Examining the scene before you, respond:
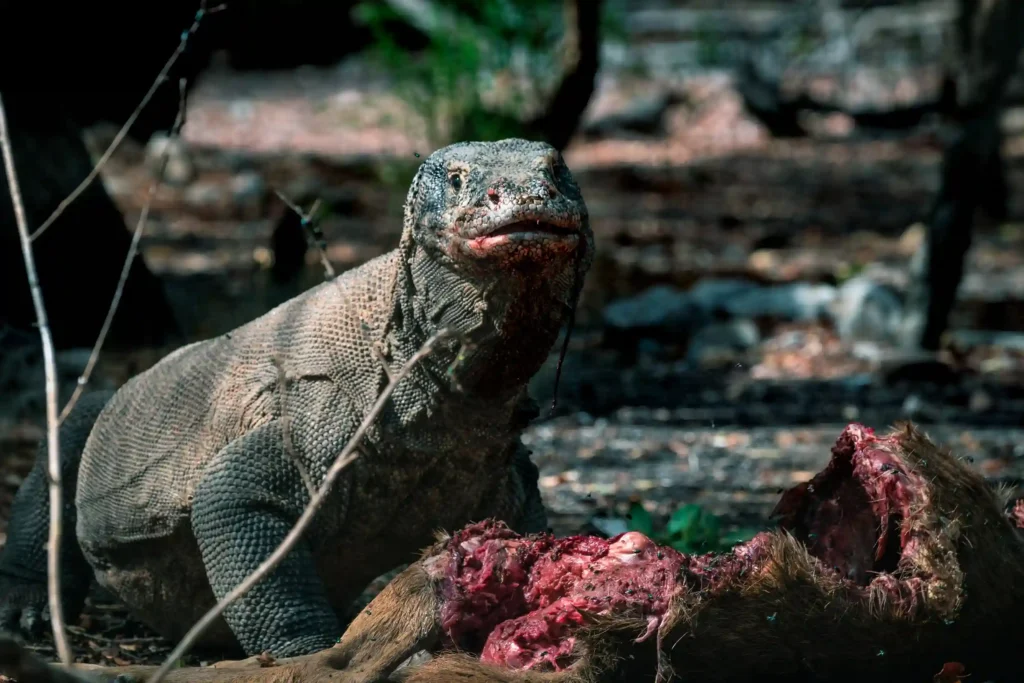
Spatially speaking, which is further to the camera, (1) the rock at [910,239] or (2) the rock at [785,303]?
(1) the rock at [910,239]

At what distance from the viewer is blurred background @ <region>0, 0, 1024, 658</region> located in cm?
723

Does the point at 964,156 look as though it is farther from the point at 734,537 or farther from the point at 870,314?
the point at 734,537

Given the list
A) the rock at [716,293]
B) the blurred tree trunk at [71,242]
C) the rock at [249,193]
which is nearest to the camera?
the blurred tree trunk at [71,242]

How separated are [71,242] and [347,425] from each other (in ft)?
15.9

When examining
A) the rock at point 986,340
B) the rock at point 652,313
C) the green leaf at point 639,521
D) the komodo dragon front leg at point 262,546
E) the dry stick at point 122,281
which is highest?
the dry stick at point 122,281

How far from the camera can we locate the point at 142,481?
4.32 meters

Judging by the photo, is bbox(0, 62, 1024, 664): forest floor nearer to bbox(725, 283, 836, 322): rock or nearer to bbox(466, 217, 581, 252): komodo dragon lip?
bbox(725, 283, 836, 322): rock

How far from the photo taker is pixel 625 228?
13.6m

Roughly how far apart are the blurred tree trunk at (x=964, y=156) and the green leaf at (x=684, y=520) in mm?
4484

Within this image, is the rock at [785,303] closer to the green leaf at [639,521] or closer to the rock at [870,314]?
the rock at [870,314]

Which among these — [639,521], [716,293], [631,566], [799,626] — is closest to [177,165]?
[716,293]

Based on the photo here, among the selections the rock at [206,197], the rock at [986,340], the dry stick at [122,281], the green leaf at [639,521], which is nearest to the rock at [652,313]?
the rock at [986,340]

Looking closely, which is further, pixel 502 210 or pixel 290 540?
pixel 502 210

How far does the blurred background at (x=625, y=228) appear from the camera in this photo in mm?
7234
